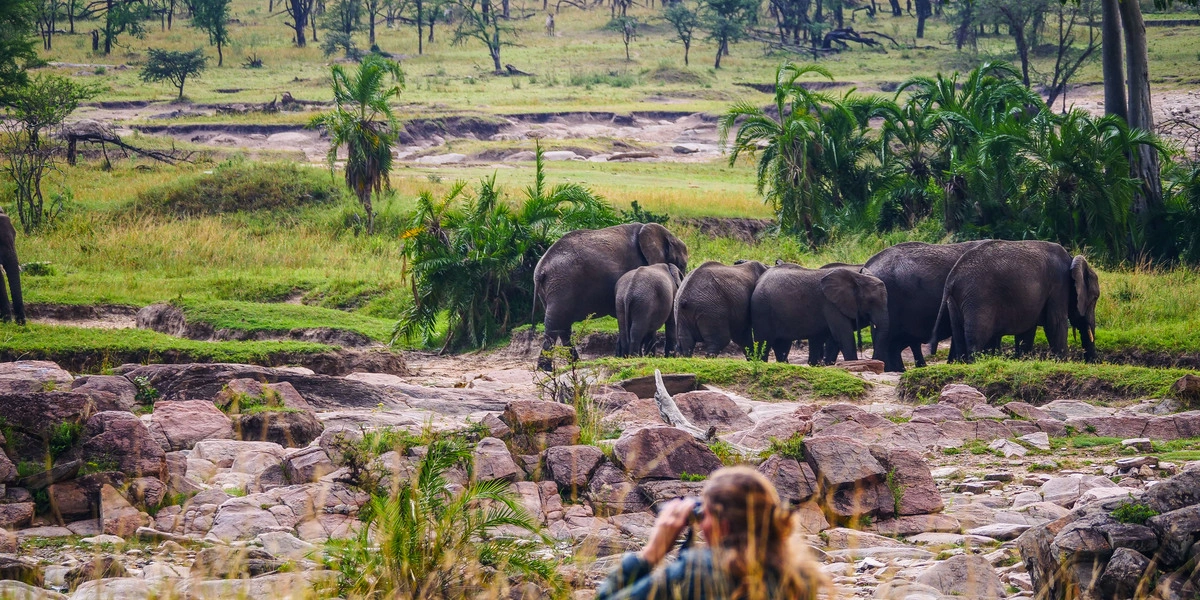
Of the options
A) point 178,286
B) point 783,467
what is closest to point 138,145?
point 178,286

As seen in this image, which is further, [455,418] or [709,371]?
[709,371]

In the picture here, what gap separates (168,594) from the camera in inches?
194

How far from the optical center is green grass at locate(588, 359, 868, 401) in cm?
1236

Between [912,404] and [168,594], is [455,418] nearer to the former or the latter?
[912,404]

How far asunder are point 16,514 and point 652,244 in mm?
10868

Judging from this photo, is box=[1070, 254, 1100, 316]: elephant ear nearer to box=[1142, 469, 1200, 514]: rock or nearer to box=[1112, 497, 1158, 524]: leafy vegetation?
box=[1142, 469, 1200, 514]: rock

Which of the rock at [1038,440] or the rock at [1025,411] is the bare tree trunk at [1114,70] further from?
the rock at [1038,440]

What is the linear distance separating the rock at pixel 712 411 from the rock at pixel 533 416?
7.10 feet

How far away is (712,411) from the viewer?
1088 cm

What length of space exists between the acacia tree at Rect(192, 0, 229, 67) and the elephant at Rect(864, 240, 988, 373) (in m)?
56.7

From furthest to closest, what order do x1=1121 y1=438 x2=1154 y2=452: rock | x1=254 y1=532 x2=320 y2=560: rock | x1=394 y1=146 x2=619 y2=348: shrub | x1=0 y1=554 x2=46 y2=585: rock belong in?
x1=394 y1=146 x2=619 y2=348: shrub < x1=1121 y1=438 x2=1154 y2=452: rock < x1=254 y1=532 x2=320 y2=560: rock < x1=0 y1=554 x2=46 y2=585: rock

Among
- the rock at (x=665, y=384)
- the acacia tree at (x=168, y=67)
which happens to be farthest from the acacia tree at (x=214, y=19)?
the rock at (x=665, y=384)

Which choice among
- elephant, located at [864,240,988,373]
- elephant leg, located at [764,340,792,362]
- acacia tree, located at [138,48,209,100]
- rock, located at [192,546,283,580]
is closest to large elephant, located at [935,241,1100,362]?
elephant, located at [864,240,988,373]

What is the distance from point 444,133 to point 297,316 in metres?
31.5
